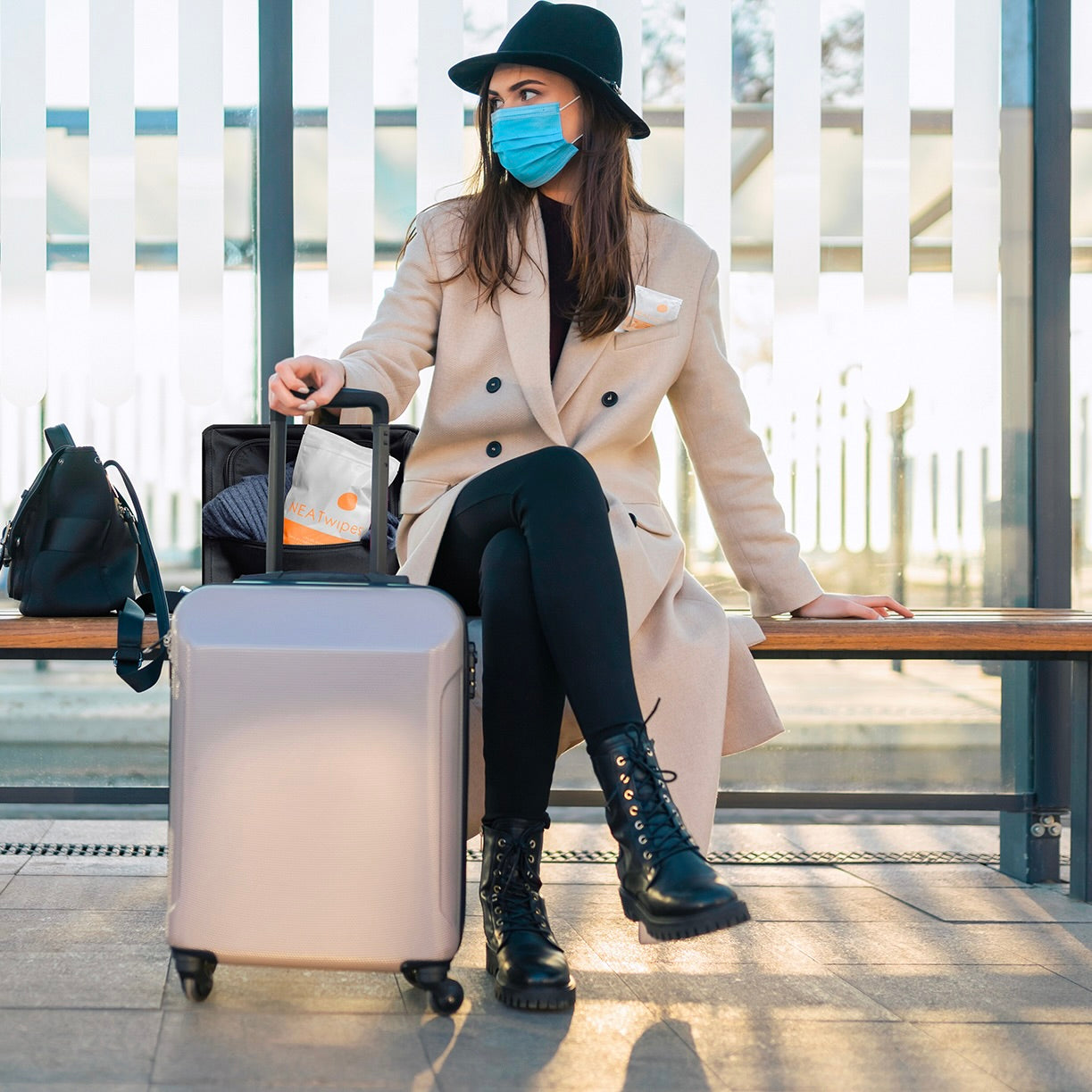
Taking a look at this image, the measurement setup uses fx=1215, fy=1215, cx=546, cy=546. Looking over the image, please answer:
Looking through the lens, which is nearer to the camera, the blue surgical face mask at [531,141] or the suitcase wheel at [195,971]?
the suitcase wheel at [195,971]

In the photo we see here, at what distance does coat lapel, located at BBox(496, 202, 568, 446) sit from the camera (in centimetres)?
208

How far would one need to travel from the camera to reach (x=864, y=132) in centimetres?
304

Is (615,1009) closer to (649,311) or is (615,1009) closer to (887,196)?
(649,311)

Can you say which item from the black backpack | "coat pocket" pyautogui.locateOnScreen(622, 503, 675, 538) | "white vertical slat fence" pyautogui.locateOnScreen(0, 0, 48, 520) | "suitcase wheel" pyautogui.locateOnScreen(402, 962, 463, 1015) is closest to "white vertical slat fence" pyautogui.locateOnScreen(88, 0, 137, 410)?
"white vertical slat fence" pyautogui.locateOnScreen(0, 0, 48, 520)

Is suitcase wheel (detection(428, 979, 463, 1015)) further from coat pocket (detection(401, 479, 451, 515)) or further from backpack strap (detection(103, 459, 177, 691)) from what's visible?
coat pocket (detection(401, 479, 451, 515))

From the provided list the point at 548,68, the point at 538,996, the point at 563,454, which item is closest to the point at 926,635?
the point at 563,454

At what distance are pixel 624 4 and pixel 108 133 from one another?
1.31 metres

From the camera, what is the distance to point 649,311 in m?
2.16

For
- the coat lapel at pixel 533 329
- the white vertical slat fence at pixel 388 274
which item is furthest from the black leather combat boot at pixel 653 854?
the white vertical slat fence at pixel 388 274

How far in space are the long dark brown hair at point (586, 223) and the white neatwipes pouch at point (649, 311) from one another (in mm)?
15

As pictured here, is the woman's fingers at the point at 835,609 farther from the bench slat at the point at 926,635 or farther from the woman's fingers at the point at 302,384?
the woman's fingers at the point at 302,384

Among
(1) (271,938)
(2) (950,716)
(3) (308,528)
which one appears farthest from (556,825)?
(1) (271,938)

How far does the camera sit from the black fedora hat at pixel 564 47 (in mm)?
2100

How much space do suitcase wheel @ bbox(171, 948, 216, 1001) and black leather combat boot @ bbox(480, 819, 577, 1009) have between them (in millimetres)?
384
